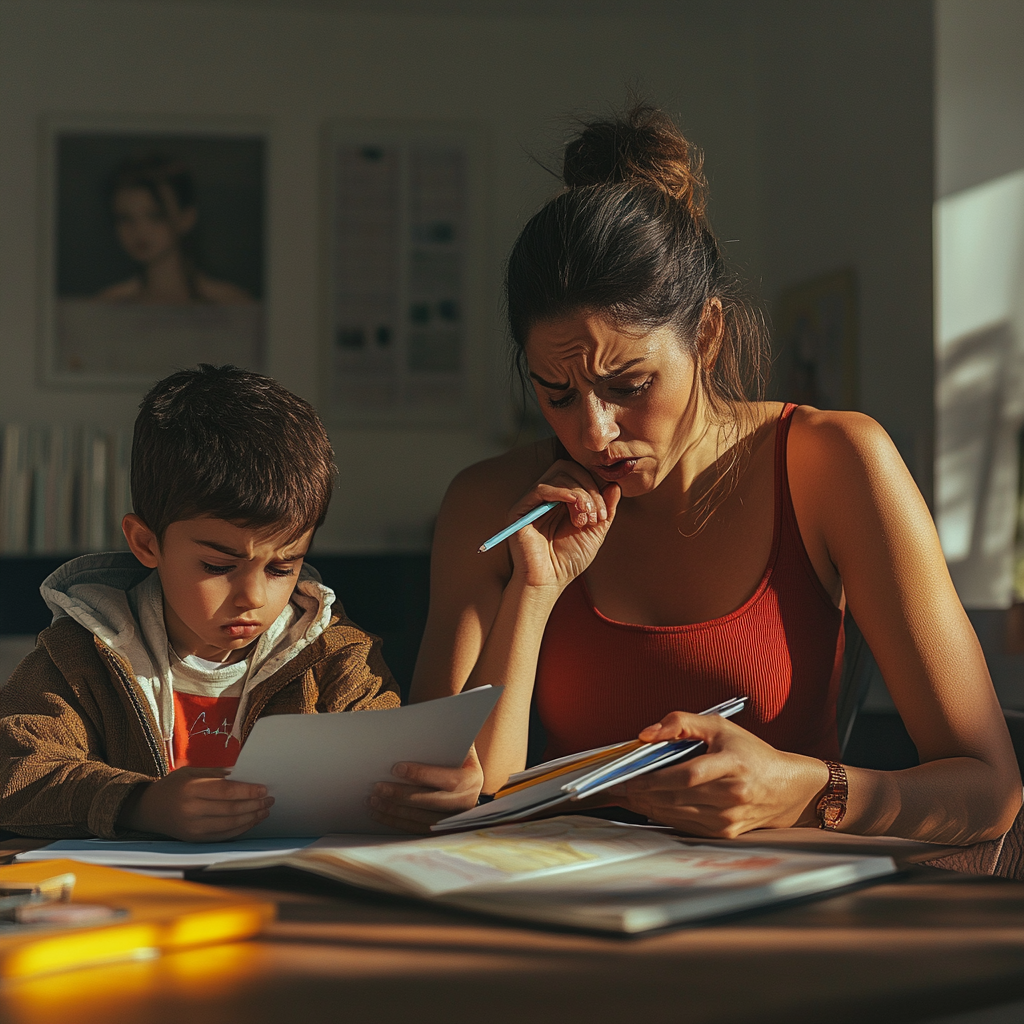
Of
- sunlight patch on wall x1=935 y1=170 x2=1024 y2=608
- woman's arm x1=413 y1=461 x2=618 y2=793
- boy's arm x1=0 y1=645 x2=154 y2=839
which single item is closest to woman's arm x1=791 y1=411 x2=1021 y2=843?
woman's arm x1=413 y1=461 x2=618 y2=793

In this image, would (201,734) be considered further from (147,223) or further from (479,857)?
(147,223)

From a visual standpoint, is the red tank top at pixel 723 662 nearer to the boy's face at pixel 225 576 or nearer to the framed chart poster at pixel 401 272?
the boy's face at pixel 225 576

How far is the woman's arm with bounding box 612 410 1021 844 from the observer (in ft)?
2.82

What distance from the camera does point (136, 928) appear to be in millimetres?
580

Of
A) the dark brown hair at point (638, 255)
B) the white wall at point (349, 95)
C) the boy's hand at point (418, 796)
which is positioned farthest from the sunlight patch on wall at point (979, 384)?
the boy's hand at point (418, 796)

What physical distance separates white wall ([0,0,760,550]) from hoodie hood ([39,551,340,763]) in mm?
2818

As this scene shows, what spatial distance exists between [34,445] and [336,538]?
3.46ft

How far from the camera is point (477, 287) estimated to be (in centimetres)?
417

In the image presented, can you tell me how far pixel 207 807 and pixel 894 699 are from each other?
0.71 m

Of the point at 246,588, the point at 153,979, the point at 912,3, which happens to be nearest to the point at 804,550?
the point at 246,588

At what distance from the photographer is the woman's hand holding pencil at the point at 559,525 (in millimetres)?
1314

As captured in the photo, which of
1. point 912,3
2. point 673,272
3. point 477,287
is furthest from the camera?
point 477,287

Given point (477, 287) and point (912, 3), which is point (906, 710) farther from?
point (477, 287)

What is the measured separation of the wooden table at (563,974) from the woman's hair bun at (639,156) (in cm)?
98
